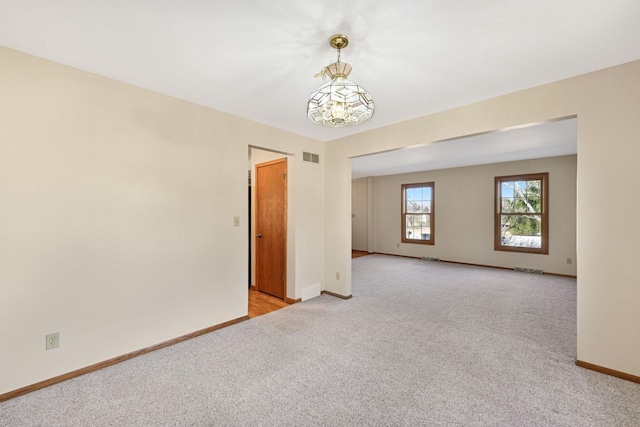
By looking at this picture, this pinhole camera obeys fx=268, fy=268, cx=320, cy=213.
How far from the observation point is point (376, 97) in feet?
8.83

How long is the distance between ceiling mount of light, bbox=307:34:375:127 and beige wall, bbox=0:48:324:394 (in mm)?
1633

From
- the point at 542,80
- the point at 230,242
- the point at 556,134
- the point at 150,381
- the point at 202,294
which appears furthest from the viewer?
the point at 556,134

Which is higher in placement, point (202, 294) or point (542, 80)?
point (542, 80)

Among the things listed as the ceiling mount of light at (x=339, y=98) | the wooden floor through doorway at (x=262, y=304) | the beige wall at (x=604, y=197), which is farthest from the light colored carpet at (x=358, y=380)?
the ceiling mount of light at (x=339, y=98)

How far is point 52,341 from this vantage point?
6.79 feet

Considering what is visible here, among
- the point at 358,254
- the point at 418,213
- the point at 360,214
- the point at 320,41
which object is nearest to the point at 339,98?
the point at 320,41

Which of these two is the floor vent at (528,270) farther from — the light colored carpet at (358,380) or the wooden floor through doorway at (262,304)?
the wooden floor through doorway at (262,304)

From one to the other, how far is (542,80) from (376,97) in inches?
56.7

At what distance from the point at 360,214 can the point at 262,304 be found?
5742 millimetres

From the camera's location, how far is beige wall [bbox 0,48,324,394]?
195 centimetres

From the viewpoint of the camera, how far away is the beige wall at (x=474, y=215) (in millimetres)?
5457

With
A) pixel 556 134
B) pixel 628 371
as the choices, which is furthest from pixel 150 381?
pixel 556 134

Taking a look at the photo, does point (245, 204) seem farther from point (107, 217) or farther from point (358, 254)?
point (358, 254)

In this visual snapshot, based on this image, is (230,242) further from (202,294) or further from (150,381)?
(150,381)
